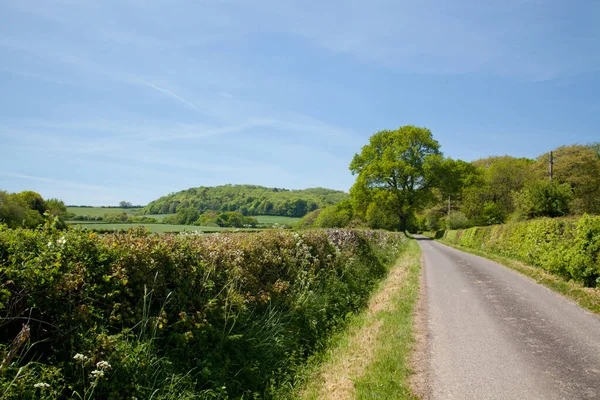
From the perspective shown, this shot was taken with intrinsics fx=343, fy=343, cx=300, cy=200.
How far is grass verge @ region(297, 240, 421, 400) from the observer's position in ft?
15.4

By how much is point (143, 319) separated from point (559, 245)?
14311 mm

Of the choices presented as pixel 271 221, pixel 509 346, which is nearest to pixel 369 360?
pixel 509 346

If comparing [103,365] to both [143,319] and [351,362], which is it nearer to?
[143,319]

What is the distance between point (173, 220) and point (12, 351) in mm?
10896

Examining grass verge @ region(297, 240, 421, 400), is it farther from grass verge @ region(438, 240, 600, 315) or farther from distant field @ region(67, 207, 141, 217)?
distant field @ region(67, 207, 141, 217)

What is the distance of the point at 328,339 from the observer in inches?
270

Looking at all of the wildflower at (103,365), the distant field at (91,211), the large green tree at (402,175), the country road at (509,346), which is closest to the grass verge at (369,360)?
the country road at (509,346)

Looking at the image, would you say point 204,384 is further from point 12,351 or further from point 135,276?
point 12,351

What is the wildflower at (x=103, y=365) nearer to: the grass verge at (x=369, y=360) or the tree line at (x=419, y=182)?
the grass verge at (x=369, y=360)

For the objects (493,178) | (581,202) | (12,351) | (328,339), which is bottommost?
(328,339)

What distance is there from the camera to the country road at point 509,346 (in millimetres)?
4570

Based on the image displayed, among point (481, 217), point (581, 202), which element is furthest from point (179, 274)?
point (481, 217)

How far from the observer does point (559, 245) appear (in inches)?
500

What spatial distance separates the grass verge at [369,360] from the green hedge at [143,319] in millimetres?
501
